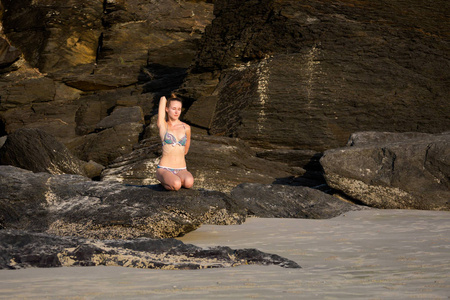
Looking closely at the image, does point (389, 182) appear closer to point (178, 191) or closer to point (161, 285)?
point (178, 191)

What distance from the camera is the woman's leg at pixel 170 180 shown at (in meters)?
5.43

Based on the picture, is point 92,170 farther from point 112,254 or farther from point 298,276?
point 298,276

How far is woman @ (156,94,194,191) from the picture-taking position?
5.53m

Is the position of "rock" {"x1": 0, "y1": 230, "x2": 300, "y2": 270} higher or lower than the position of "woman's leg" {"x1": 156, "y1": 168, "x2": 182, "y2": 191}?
lower

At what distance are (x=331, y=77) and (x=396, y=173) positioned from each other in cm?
474

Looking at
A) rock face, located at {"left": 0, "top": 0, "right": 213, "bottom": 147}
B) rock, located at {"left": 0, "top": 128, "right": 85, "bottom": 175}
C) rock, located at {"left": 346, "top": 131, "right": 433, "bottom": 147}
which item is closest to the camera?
rock, located at {"left": 346, "top": 131, "right": 433, "bottom": 147}

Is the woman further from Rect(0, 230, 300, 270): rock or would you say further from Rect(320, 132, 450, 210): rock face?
Rect(320, 132, 450, 210): rock face

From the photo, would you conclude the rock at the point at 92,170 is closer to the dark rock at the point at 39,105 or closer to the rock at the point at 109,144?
the rock at the point at 109,144

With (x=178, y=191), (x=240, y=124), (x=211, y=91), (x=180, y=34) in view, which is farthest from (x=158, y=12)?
(x=178, y=191)

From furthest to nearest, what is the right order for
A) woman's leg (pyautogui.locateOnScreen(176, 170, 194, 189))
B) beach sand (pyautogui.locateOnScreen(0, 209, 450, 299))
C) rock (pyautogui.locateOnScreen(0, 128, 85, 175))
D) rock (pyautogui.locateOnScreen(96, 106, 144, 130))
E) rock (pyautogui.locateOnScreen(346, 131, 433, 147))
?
rock (pyautogui.locateOnScreen(96, 106, 144, 130)) → rock (pyautogui.locateOnScreen(0, 128, 85, 175)) → rock (pyautogui.locateOnScreen(346, 131, 433, 147)) → woman's leg (pyautogui.locateOnScreen(176, 170, 194, 189)) → beach sand (pyautogui.locateOnScreen(0, 209, 450, 299))

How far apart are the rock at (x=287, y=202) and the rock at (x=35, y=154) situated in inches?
182

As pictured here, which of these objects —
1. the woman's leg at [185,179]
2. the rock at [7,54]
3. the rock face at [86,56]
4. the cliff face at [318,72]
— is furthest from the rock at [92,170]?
the rock at [7,54]

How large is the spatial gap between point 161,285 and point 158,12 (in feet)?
72.1

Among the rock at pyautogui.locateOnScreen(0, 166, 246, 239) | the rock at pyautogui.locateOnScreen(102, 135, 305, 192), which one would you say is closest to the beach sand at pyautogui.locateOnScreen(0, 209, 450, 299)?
the rock at pyautogui.locateOnScreen(0, 166, 246, 239)
